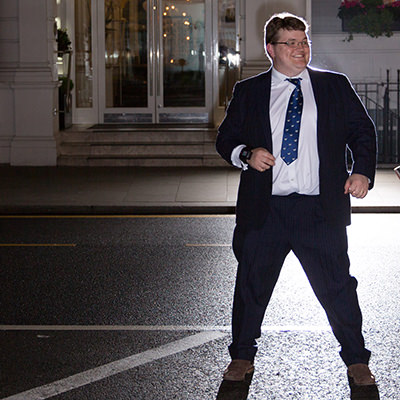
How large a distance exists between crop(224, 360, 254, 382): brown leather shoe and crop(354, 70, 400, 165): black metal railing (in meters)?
12.3

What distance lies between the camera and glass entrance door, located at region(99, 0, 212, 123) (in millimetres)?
19453

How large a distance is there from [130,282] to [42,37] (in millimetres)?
10441

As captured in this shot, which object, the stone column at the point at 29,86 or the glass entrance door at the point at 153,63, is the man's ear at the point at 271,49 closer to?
the stone column at the point at 29,86

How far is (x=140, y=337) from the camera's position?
6.05m

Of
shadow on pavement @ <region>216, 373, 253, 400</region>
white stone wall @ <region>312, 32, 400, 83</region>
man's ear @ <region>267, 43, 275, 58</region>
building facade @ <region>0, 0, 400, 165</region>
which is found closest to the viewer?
shadow on pavement @ <region>216, 373, 253, 400</region>

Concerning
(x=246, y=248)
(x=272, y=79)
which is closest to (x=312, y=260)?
(x=246, y=248)

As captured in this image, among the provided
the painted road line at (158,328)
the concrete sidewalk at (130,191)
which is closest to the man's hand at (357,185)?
the painted road line at (158,328)

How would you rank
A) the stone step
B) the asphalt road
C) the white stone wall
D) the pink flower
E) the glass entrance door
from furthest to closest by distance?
the white stone wall, the glass entrance door, the pink flower, the stone step, the asphalt road

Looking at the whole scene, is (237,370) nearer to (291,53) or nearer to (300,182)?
(300,182)

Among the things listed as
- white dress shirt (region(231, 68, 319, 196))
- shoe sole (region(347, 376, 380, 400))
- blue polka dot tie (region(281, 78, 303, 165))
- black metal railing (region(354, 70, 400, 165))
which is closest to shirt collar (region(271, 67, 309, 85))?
white dress shirt (region(231, 68, 319, 196))

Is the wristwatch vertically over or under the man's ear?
under

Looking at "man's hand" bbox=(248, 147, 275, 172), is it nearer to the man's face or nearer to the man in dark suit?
the man in dark suit

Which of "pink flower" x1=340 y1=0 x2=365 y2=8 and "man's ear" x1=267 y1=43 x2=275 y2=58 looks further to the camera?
"pink flower" x1=340 y1=0 x2=365 y2=8

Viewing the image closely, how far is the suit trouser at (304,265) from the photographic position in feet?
16.3
